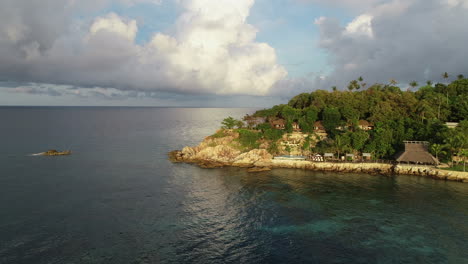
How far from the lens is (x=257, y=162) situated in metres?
67.4

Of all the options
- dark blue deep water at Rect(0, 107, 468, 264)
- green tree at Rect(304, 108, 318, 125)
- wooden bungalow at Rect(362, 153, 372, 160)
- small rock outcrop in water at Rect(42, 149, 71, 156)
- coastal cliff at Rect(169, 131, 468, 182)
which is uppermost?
green tree at Rect(304, 108, 318, 125)

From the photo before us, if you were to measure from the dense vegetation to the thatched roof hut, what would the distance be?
1969 millimetres

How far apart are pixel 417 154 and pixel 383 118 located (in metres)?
16.3

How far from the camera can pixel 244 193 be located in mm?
46844

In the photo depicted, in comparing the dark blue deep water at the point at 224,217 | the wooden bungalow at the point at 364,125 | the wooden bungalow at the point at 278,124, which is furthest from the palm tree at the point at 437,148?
the wooden bungalow at the point at 278,124

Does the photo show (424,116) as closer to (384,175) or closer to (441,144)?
(441,144)

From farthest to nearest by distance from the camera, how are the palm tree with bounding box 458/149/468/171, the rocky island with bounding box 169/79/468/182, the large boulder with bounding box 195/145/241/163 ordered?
1. the large boulder with bounding box 195/145/241/163
2. the rocky island with bounding box 169/79/468/182
3. the palm tree with bounding box 458/149/468/171

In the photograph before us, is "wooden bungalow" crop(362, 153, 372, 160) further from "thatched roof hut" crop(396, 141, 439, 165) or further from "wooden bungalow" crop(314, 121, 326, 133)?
"wooden bungalow" crop(314, 121, 326, 133)

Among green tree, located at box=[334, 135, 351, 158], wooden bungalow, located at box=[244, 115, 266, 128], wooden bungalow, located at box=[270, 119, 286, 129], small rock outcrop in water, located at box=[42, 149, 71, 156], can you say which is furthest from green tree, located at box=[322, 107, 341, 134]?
small rock outcrop in water, located at box=[42, 149, 71, 156]

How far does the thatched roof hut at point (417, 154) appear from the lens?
191ft

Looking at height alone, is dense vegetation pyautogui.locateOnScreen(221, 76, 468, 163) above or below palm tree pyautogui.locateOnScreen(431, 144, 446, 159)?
above

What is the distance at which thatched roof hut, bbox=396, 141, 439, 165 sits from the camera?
5828 cm

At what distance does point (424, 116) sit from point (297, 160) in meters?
39.1

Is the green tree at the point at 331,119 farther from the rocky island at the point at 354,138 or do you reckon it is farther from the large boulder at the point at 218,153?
the large boulder at the point at 218,153
